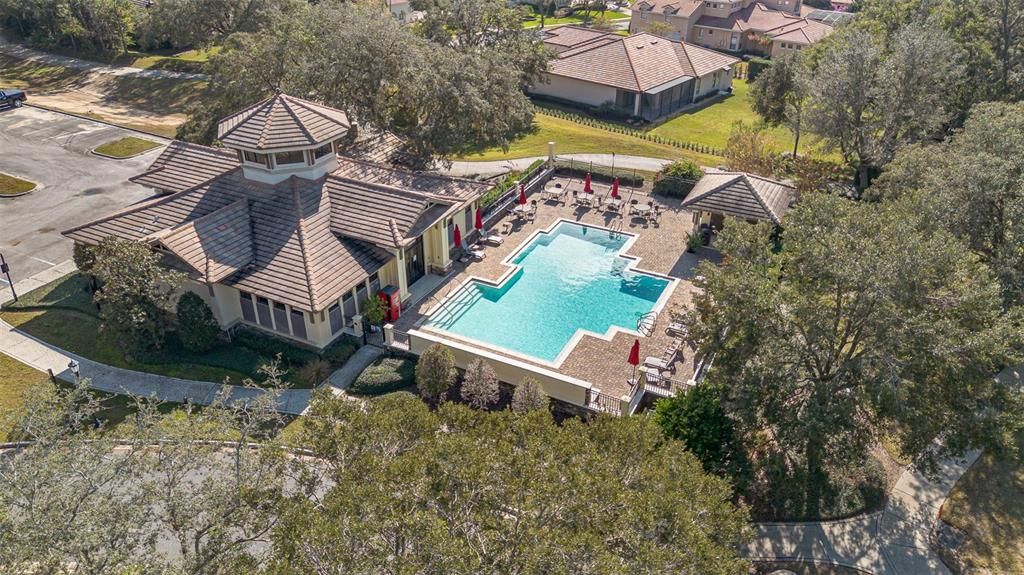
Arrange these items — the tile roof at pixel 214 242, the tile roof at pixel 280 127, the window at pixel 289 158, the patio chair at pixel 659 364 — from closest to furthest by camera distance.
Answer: the patio chair at pixel 659 364 → the tile roof at pixel 214 242 → the tile roof at pixel 280 127 → the window at pixel 289 158

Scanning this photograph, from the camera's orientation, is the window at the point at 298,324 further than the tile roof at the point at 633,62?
No

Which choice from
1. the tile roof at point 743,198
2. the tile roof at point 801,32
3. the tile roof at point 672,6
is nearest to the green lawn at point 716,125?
the tile roof at point 743,198

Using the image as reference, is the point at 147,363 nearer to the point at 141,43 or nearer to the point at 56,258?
the point at 56,258

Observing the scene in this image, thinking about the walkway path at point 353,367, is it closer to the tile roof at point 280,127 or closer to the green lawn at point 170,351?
the green lawn at point 170,351

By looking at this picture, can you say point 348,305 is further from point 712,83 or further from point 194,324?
point 712,83

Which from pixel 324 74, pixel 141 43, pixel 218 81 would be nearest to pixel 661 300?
pixel 324 74

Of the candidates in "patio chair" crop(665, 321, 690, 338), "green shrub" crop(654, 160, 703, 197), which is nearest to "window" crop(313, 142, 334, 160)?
"patio chair" crop(665, 321, 690, 338)

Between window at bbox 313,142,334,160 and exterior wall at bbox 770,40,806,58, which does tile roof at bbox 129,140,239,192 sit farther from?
exterior wall at bbox 770,40,806,58
